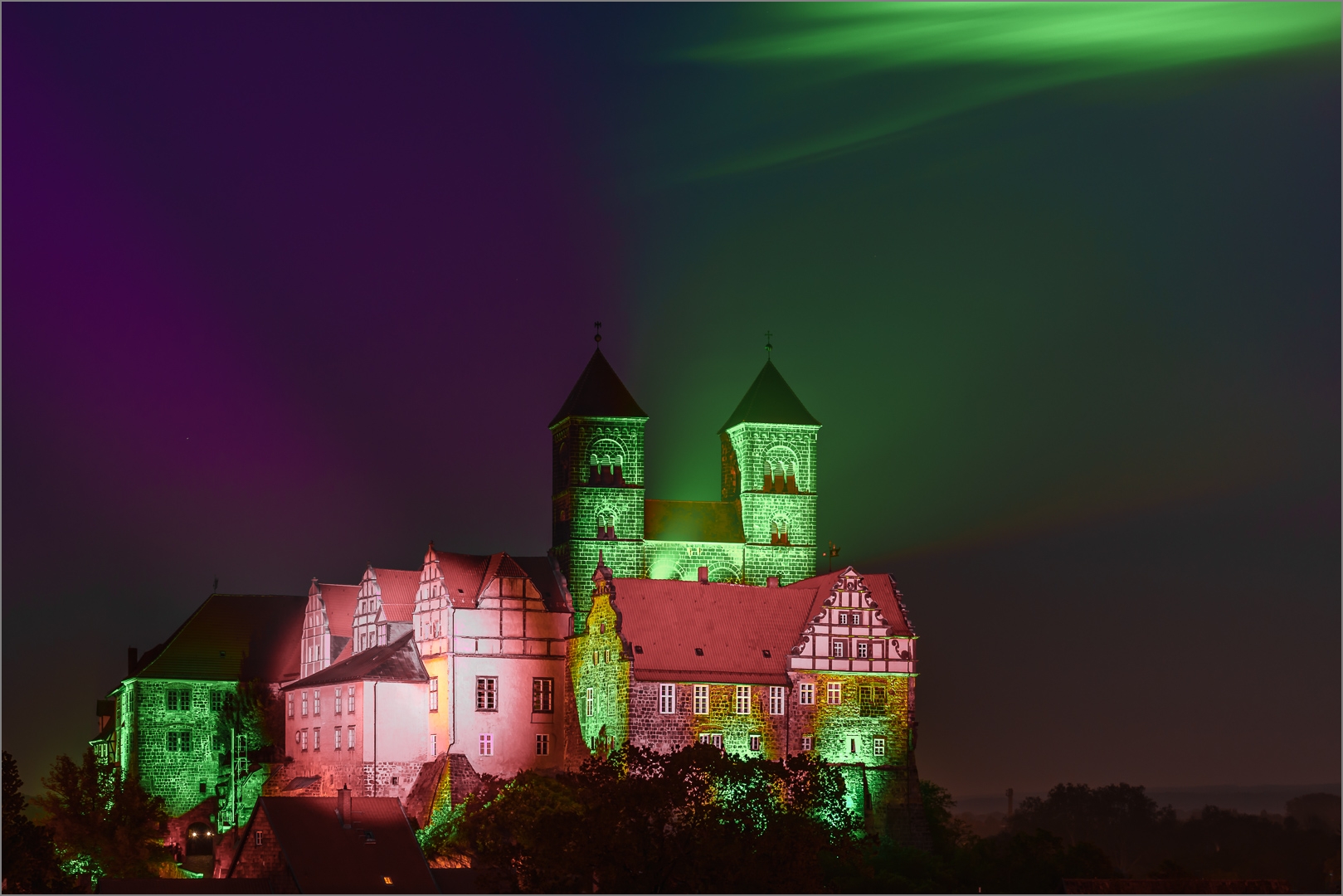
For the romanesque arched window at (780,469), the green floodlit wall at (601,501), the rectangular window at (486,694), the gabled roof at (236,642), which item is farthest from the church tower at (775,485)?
the gabled roof at (236,642)

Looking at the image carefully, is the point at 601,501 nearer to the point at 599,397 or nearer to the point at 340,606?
the point at 599,397

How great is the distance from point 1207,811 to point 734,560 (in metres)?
71.2

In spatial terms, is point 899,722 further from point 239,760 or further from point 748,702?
point 239,760

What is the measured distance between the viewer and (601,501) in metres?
92.7

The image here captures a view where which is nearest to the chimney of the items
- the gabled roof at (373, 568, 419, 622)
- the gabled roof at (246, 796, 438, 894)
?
the gabled roof at (246, 796, 438, 894)

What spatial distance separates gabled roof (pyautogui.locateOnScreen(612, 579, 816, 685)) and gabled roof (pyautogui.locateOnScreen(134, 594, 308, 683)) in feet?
68.2

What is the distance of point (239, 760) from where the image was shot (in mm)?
95625

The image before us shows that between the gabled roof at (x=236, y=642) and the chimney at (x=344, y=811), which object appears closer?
the chimney at (x=344, y=811)

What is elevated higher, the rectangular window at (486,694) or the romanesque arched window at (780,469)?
the romanesque arched window at (780,469)

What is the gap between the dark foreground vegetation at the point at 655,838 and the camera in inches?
2446

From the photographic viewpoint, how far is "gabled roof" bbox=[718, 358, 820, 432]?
3807 inches

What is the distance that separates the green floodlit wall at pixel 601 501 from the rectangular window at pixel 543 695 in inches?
235

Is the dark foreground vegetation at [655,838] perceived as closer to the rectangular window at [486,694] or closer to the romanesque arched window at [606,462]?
the rectangular window at [486,694]

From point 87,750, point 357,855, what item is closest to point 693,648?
point 357,855
